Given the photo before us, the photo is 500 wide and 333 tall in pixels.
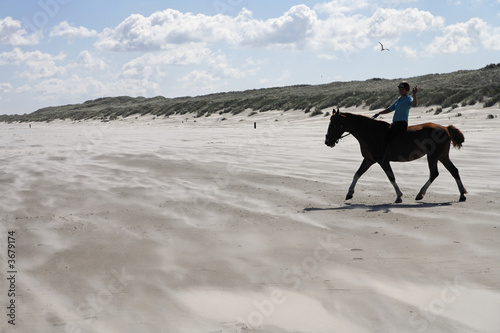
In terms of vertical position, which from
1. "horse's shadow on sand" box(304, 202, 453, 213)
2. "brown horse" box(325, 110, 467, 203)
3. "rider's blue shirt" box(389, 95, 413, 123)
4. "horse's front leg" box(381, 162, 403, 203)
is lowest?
"horse's shadow on sand" box(304, 202, 453, 213)

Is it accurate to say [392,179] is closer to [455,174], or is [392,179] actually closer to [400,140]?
[400,140]

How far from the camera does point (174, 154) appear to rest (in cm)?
1859

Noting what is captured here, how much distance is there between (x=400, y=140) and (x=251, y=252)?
4855 millimetres

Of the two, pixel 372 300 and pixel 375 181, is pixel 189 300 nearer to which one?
pixel 372 300

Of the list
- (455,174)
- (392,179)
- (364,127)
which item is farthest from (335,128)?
(455,174)

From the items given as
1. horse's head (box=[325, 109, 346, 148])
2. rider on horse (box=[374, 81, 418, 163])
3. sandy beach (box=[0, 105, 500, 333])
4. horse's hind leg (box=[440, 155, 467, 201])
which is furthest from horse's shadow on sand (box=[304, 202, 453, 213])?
horse's head (box=[325, 109, 346, 148])

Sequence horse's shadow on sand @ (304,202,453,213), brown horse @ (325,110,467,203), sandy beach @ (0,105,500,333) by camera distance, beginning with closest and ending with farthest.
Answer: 1. sandy beach @ (0,105,500,333)
2. horse's shadow on sand @ (304,202,453,213)
3. brown horse @ (325,110,467,203)

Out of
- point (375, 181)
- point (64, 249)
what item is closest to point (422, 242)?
point (64, 249)

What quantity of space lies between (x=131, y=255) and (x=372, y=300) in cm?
297

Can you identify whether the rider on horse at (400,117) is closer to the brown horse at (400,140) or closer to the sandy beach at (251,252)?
the brown horse at (400,140)

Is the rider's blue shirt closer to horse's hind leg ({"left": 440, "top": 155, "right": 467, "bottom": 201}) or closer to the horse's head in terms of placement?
the horse's head

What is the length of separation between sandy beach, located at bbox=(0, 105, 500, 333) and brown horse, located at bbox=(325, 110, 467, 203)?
0.64 metres

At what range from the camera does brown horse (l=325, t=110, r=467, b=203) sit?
10500 millimetres

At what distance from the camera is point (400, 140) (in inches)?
414
